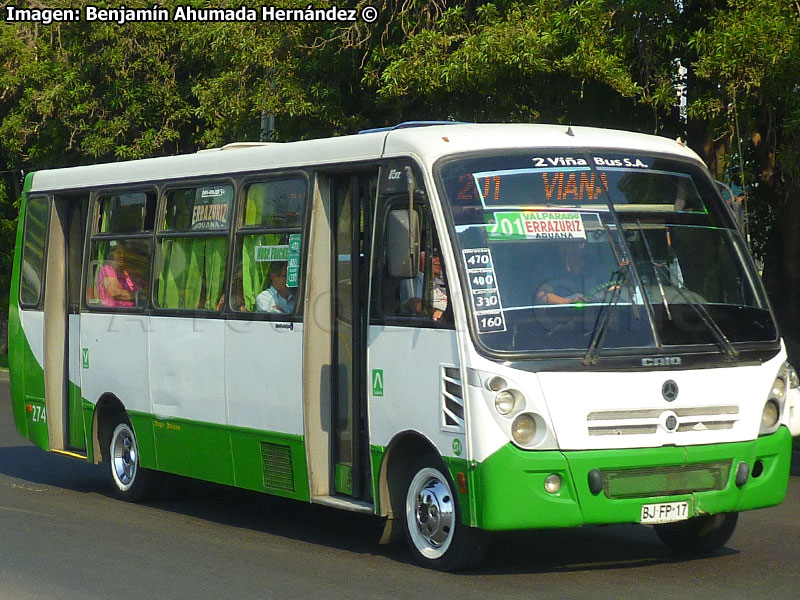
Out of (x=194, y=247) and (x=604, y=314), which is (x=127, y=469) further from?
(x=604, y=314)

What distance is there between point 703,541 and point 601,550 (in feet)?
2.04

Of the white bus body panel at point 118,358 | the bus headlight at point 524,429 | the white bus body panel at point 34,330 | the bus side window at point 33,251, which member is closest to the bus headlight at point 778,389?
the bus headlight at point 524,429

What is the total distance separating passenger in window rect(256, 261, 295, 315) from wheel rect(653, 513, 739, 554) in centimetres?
277

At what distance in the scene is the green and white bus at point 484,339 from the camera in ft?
24.5

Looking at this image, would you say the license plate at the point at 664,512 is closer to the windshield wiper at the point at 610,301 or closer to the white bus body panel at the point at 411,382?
the windshield wiper at the point at 610,301

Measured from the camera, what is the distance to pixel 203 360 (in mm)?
10023

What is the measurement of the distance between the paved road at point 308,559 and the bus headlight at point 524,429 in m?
0.79

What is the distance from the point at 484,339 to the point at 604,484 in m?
1.00

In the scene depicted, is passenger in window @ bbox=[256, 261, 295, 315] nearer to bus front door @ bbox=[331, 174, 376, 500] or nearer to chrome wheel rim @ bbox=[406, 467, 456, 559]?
bus front door @ bbox=[331, 174, 376, 500]

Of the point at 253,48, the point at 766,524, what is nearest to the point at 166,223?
the point at 766,524

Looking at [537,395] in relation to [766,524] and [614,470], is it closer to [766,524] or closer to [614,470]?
[614,470]

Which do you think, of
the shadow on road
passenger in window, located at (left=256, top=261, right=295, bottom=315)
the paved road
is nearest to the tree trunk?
the paved road

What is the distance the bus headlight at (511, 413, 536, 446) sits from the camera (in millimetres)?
7402

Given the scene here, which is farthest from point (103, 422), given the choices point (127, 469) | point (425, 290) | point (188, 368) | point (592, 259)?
point (592, 259)
